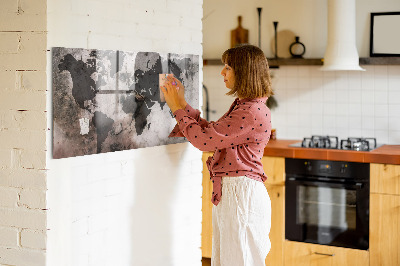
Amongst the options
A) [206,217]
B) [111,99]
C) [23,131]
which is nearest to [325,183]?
[206,217]

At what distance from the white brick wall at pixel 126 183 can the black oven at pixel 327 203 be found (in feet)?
4.28

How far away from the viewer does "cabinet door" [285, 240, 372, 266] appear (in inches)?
165

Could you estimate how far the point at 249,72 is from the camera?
2721 millimetres

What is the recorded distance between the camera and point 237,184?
2.77m

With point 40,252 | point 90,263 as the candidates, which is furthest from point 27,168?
point 90,263

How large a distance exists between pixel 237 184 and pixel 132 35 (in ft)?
2.71

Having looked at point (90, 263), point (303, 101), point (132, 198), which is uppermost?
point (303, 101)

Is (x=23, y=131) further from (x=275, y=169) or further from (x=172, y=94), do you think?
(x=275, y=169)

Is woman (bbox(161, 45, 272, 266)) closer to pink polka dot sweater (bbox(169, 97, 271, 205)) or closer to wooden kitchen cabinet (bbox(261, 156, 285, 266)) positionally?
pink polka dot sweater (bbox(169, 97, 271, 205))

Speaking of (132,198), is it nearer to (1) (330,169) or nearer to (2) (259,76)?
(2) (259,76)

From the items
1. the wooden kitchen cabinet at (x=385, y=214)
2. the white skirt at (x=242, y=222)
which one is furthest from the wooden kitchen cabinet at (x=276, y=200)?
the white skirt at (x=242, y=222)

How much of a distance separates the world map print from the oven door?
1.56 m

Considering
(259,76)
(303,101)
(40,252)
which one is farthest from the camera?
(303,101)

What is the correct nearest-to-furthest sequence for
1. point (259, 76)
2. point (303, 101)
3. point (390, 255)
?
point (259, 76) → point (390, 255) → point (303, 101)
